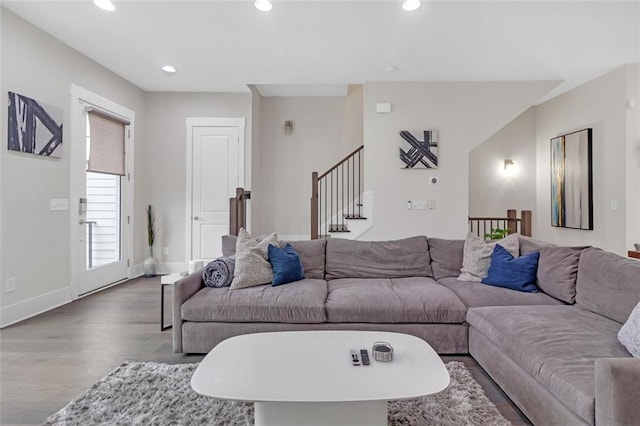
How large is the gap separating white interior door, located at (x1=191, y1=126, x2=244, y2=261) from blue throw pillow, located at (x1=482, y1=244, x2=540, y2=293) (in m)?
4.03

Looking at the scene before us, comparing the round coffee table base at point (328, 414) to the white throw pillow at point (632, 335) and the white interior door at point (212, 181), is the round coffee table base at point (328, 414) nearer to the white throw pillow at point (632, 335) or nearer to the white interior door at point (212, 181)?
the white throw pillow at point (632, 335)

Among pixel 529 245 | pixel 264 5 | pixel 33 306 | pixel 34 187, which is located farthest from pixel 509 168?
pixel 33 306

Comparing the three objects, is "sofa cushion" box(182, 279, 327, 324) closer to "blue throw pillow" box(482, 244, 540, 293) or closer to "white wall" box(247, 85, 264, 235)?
"blue throw pillow" box(482, 244, 540, 293)

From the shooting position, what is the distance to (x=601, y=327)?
1.96 meters

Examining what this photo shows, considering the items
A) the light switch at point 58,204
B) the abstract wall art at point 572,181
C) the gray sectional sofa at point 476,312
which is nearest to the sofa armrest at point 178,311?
the gray sectional sofa at point 476,312

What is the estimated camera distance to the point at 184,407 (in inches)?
73.4

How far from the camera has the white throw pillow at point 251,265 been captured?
2797mm

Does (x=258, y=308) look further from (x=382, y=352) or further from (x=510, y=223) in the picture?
(x=510, y=223)

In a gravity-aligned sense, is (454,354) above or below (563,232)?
below

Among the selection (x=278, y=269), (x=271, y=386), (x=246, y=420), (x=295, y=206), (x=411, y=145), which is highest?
(x=411, y=145)

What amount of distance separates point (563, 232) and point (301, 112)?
16.2 ft

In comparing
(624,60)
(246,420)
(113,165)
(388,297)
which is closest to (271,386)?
(246,420)

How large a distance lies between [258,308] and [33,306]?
106 inches

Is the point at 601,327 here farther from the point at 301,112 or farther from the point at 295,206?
→ the point at 301,112
